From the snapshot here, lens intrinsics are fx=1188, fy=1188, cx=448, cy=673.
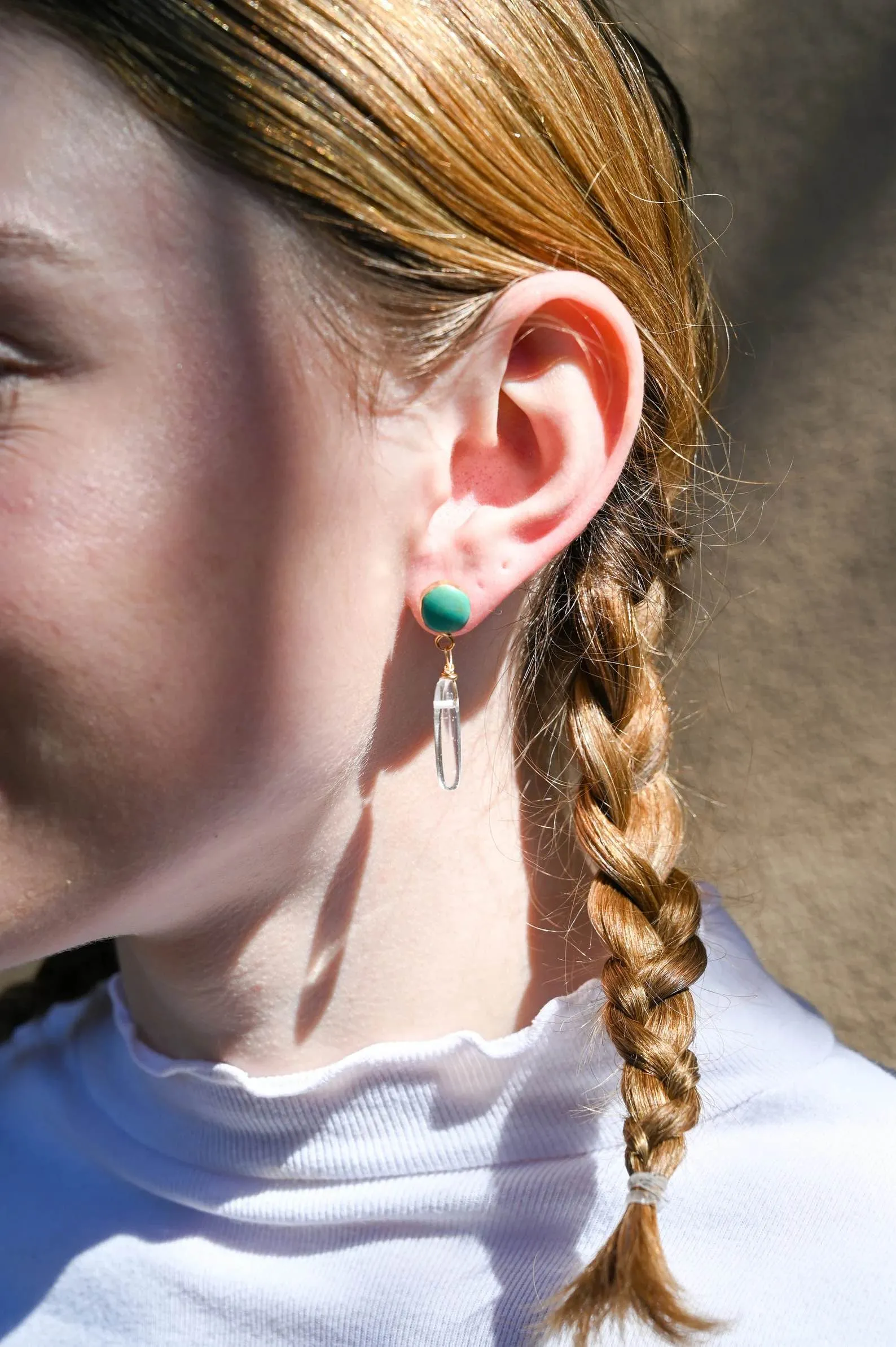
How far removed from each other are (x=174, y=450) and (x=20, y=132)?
9.2 inches

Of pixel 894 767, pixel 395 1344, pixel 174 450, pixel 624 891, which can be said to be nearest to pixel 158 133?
pixel 174 450

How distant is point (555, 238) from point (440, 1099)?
2.38ft

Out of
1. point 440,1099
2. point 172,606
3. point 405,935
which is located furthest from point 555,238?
point 440,1099

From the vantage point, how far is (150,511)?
0.83 m

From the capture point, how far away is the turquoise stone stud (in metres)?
0.92

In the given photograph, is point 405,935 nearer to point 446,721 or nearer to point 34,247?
point 446,721

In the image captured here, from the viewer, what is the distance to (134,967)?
4.03 feet

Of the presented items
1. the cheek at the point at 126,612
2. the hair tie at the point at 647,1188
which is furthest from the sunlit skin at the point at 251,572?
the hair tie at the point at 647,1188

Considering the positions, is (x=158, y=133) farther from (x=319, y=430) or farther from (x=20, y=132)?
(x=319, y=430)

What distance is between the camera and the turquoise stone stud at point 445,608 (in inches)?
36.2

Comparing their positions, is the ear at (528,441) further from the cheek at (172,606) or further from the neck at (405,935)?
the neck at (405,935)

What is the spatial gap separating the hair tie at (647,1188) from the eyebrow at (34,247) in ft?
2.58

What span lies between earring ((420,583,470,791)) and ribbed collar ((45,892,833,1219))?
231mm

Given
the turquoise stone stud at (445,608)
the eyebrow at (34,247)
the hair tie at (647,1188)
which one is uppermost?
the eyebrow at (34,247)
